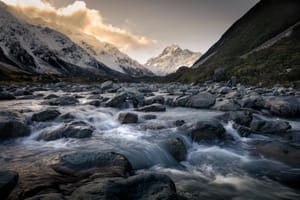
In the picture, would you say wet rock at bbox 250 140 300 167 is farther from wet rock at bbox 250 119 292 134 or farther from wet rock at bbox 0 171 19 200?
wet rock at bbox 0 171 19 200

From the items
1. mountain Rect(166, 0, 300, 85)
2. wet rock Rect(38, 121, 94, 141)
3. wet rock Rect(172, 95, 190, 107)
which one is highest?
mountain Rect(166, 0, 300, 85)

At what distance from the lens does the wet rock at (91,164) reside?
605cm

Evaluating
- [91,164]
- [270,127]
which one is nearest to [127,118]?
[91,164]

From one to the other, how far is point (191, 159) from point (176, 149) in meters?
0.62

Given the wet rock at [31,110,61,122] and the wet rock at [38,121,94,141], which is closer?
the wet rock at [38,121,94,141]

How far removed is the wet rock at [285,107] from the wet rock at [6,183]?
14.2 meters

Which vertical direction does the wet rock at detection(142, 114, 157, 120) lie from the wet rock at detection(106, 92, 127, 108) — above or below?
below

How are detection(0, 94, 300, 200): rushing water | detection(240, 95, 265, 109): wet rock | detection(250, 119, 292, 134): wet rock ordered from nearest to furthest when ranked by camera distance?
detection(0, 94, 300, 200): rushing water < detection(250, 119, 292, 134): wet rock < detection(240, 95, 265, 109): wet rock

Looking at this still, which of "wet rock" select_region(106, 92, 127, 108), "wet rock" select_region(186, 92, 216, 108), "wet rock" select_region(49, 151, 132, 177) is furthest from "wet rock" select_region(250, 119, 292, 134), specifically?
"wet rock" select_region(106, 92, 127, 108)

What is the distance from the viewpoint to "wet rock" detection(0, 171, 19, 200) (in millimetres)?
4820

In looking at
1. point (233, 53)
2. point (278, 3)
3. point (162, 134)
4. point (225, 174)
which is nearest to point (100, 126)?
point (162, 134)

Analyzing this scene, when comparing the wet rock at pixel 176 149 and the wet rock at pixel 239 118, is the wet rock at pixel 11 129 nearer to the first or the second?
the wet rock at pixel 176 149

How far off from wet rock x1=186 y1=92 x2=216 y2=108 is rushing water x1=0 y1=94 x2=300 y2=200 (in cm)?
621

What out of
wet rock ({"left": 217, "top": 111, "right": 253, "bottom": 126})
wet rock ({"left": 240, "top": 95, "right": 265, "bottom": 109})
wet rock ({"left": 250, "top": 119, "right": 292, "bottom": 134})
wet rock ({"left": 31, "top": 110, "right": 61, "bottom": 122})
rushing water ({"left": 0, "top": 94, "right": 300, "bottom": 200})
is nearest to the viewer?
rushing water ({"left": 0, "top": 94, "right": 300, "bottom": 200})
